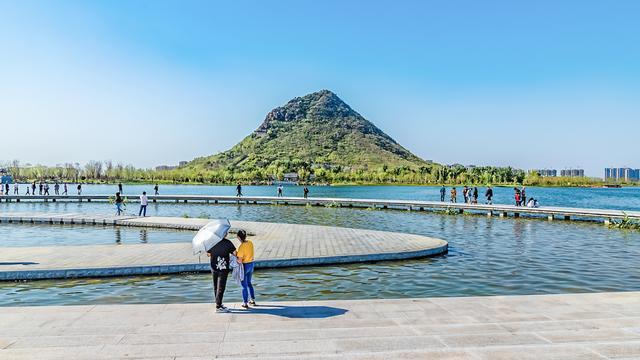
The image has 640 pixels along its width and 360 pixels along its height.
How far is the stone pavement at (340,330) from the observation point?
7219 mm

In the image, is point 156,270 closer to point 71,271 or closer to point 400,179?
point 71,271

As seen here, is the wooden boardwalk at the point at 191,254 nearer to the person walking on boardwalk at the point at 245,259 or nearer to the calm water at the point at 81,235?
the calm water at the point at 81,235

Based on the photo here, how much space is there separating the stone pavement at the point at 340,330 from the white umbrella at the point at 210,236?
4.11ft

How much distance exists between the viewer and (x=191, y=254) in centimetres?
1692

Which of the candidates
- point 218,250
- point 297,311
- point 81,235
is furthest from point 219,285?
point 81,235

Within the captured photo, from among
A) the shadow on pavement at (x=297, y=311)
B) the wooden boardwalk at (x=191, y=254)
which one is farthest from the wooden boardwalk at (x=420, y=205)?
the shadow on pavement at (x=297, y=311)

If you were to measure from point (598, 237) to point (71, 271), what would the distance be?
983 inches

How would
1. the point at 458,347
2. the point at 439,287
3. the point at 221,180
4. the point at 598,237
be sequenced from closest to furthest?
the point at 458,347 < the point at 439,287 < the point at 598,237 < the point at 221,180

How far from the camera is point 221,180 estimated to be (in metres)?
182

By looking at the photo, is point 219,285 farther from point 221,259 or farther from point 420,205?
point 420,205

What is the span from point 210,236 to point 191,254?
25.5 ft

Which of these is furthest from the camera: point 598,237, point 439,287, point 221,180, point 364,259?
point 221,180

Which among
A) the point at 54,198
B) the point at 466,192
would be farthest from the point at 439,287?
the point at 54,198

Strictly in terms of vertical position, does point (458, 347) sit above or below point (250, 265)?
below
